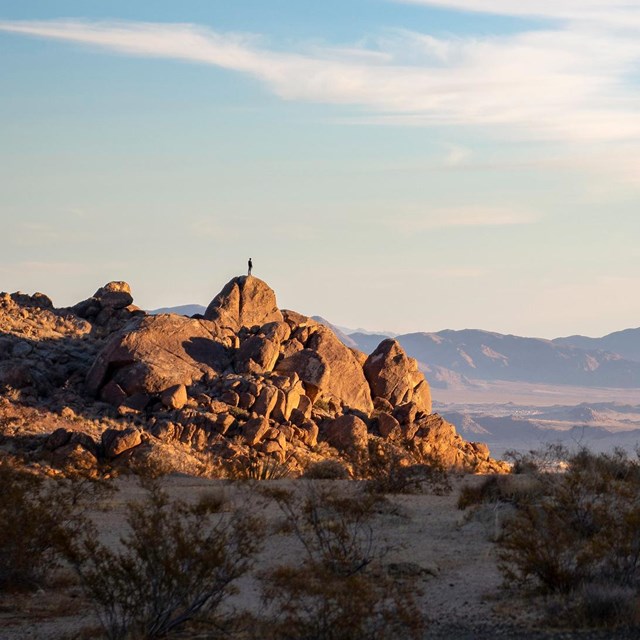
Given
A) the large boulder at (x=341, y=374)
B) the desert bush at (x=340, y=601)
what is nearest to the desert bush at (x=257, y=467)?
the large boulder at (x=341, y=374)

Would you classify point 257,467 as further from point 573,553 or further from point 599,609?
point 599,609

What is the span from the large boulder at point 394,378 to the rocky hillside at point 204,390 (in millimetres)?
53

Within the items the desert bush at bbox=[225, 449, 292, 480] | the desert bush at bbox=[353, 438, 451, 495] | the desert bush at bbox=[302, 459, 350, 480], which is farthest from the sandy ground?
the desert bush at bbox=[225, 449, 292, 480]

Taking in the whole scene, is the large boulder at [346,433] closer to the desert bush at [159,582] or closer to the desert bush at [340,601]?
the desert bush at [340,601]

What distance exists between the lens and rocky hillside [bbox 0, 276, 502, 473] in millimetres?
31328

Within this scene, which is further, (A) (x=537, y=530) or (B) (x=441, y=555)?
(B) (x=441, y=555)

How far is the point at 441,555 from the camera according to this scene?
17.1m

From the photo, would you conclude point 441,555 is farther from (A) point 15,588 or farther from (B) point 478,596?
(A) point 15,588

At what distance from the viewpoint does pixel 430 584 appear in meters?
14.9


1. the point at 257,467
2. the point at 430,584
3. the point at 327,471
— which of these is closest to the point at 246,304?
the point at 257,467

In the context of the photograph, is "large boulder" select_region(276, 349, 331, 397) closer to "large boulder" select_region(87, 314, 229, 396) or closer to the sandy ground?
"large boulder" select_region(87, 314, 229, 396)

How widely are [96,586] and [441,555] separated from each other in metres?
7.06

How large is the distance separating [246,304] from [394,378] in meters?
6.34

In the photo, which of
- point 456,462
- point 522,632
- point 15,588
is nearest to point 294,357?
point 456,462
